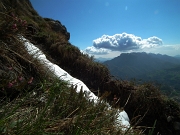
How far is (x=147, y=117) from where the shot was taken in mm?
6434

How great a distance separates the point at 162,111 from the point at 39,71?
238 inches

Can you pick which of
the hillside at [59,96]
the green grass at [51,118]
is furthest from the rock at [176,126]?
the green grass at [51,118]

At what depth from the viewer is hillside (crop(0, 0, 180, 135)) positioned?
1067mm

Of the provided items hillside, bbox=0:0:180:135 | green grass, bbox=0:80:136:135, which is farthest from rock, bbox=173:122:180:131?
green grass, bbox=0:80:136:135

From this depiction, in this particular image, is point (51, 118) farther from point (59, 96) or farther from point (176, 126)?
point (176, 126)

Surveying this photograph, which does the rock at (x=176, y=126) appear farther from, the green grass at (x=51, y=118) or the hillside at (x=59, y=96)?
the green grass at (x=51, y=118)

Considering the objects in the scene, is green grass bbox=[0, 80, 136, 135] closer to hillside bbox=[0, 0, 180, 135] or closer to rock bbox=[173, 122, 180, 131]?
hillside bbox=[0, 0, 180, 135]

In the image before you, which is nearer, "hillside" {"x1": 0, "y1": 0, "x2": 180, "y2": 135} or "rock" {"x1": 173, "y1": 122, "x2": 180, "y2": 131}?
"hillside" {"x1": 0, "y1": 0, "x2": 180, "y2": 135}

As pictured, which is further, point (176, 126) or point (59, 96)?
point (176, 126)

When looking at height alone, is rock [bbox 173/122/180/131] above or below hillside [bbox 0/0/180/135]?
below

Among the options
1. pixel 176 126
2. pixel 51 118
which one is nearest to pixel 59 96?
pixel 51 118

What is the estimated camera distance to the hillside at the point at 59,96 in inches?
42.0

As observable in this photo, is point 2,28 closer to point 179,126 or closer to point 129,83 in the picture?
point 129,83

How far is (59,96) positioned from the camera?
1.55m
